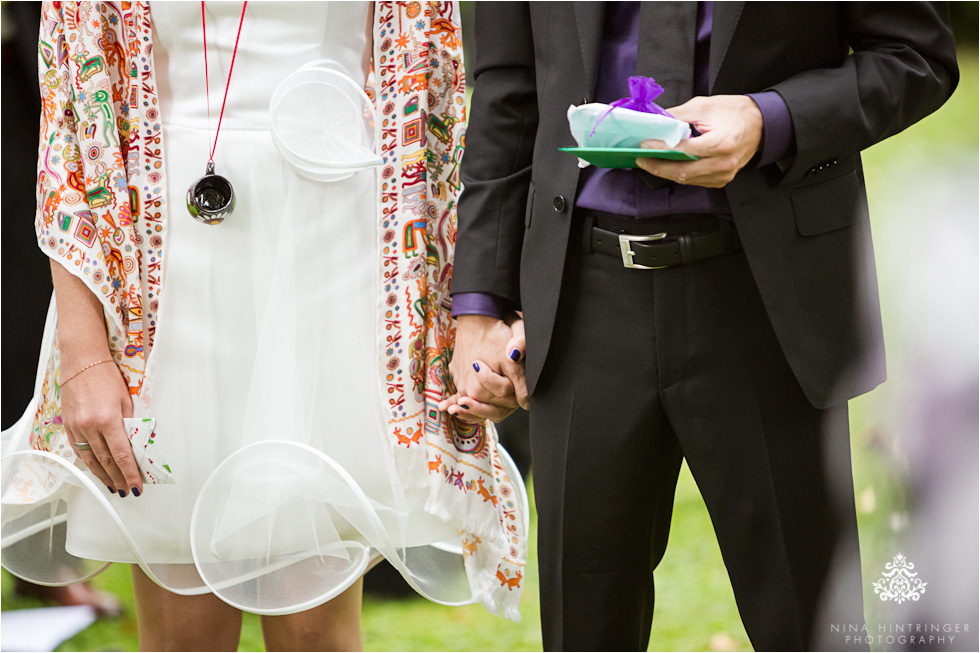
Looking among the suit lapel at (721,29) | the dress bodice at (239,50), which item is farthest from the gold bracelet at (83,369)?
the suit lapel at (721,29)

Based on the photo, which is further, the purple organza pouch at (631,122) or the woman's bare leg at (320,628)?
the woman's bare leg at (320,628)

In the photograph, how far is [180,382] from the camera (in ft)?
3.81

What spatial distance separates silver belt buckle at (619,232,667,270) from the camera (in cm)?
98

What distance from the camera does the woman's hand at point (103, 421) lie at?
1.12 metres

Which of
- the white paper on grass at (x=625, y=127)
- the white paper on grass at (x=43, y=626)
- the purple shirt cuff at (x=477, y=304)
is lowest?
the white paper on grass at (x=43, y=626)

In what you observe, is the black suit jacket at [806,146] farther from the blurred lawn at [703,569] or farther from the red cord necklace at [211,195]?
the red cord necklace at [211,195]

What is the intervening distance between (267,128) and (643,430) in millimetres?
646

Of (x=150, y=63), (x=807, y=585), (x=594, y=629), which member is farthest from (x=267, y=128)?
(x=807, y=585)

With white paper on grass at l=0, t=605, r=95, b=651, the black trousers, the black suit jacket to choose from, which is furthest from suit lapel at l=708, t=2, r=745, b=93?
white paper on grass at l=0, t=605, r=95, b=651

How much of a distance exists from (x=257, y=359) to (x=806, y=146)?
0.73 meters

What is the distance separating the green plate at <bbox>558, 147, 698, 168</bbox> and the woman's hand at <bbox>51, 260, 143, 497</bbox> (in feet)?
2.20

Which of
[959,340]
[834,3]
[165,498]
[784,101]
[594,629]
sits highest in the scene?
[834,3]

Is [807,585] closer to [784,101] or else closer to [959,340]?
[959,340]
